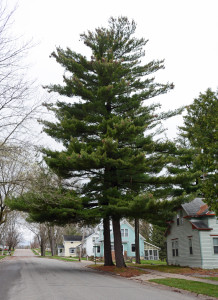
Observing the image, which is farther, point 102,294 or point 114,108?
point 114,108

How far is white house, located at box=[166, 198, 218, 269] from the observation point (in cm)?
2144

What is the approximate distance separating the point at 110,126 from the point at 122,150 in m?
2.13

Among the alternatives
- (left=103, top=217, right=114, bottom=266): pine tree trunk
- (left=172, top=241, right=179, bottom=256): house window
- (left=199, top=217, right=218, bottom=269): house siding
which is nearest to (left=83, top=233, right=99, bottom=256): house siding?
(left=172, top=241, right=179, bottom=256): house window

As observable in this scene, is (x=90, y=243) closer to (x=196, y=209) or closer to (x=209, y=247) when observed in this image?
(x=196, y=209)

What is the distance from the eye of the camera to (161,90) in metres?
21.9

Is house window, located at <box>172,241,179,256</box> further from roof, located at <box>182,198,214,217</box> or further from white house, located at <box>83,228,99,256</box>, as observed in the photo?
white house, located at <box>83,228,99,256</box>

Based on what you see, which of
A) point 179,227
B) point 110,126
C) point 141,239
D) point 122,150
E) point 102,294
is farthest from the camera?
point 141,239

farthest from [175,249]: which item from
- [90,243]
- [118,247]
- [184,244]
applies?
[90,243]

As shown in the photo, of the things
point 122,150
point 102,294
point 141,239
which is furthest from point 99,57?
point 141,239

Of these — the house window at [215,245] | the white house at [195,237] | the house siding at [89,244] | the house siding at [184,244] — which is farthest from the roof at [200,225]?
the house siding at [89,244]

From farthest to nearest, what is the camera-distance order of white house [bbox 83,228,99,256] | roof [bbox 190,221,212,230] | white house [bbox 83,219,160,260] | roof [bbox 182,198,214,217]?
white house [bbox 83,228,99,256]
white house [bbox 83,219,160,260]
roof [bbox 182,198,214,217]
roof [bbox 190,221,212,230]

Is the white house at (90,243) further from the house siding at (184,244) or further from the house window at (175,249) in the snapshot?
the house window at (175,249)

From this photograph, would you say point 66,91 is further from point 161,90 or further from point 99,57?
point 161,90

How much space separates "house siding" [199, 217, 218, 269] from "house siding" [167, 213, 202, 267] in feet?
1.21
